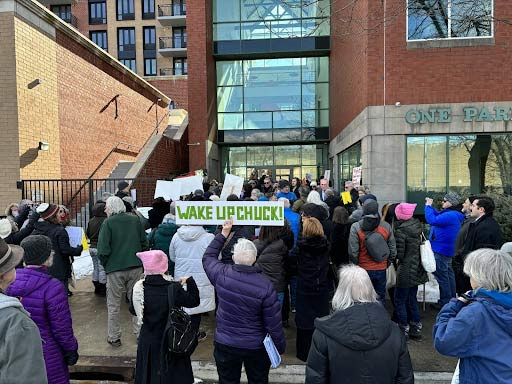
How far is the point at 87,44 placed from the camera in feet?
48.5

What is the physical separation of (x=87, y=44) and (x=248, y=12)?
32.1 feet

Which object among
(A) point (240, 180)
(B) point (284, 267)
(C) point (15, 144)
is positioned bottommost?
(B) point (284, 267)

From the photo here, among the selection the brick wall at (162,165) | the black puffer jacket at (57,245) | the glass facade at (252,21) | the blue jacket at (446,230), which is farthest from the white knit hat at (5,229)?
the glass facade at (252,21)

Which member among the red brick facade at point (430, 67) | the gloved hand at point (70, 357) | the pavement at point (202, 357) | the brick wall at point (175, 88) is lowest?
the pavement at point (202, 357)

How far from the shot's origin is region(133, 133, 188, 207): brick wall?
1545 centimetres

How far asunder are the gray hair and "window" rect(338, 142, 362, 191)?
1133 cm

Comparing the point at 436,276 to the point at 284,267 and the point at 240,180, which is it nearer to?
the point at 284,267

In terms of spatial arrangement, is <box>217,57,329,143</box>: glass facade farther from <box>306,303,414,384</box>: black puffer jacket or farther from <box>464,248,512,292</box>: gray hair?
<box>306,303,414,384</box>: black puffer jacket

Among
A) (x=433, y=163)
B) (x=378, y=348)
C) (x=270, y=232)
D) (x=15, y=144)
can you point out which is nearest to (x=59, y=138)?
(x=15, y=144)

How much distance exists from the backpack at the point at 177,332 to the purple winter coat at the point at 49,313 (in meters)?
0.85

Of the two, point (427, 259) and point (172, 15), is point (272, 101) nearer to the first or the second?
point (427, 259)

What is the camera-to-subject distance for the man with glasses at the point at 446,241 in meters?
5.92

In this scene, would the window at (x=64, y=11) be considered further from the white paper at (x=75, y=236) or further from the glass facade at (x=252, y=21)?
the white paper at (x=75, y=236)

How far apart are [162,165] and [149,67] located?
34021 mm
